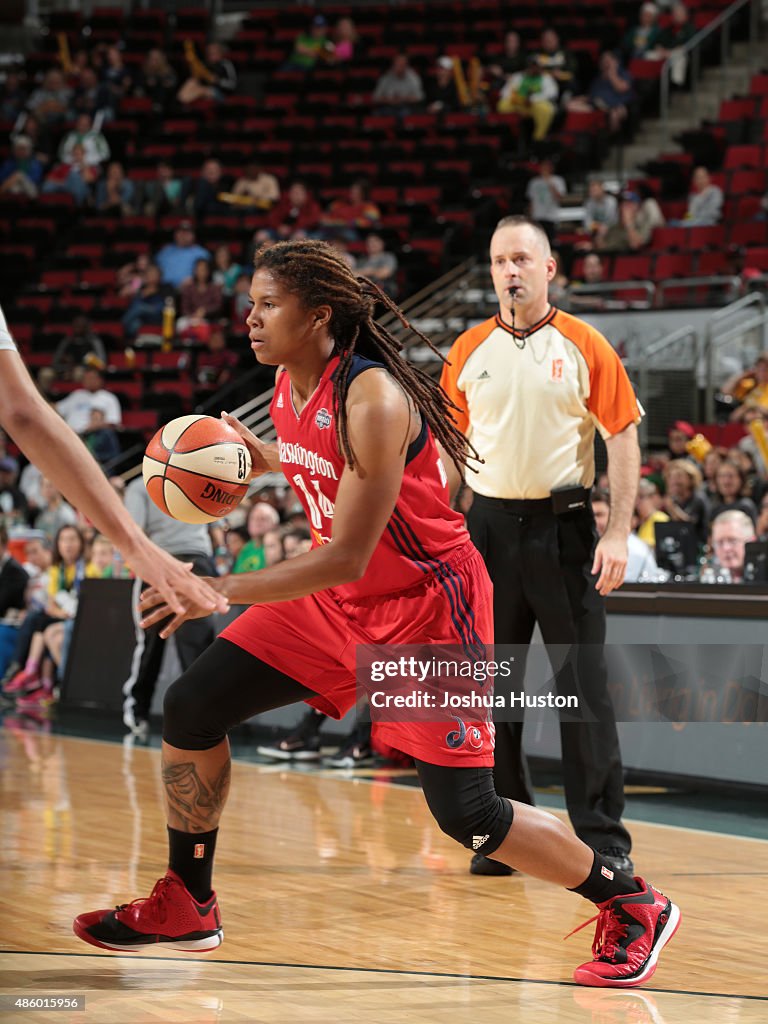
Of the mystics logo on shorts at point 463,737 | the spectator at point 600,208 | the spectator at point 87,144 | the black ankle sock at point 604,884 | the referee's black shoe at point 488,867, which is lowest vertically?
the referee's black shoe at point 488,867

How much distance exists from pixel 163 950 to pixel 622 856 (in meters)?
1.65

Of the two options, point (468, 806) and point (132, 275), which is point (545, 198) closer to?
point (132, 275)

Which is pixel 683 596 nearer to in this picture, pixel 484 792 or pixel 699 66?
pixel 484 792

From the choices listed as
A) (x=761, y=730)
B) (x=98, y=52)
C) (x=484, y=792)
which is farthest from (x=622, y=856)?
(x=98, y=52)

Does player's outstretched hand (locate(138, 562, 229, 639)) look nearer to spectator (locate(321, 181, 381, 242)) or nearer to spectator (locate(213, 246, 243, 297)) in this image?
spectator (locate(321, 181, 381, 242))

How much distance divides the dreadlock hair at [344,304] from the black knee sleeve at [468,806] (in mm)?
892

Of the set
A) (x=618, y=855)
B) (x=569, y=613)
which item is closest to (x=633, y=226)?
(x=569, y=613)

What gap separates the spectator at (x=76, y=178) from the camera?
19656 millimetres

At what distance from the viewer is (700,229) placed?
14617mm

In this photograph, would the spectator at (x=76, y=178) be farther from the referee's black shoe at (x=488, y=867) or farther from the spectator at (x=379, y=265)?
the referee's black shoe at (x=488, y=867)

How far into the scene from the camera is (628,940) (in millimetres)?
3844

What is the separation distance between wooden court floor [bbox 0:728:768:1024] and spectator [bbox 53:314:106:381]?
32.5 ft

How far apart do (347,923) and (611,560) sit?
1.40m

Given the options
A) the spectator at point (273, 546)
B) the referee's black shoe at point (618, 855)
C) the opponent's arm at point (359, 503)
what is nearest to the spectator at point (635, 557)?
the spectator at point (273, 546)
